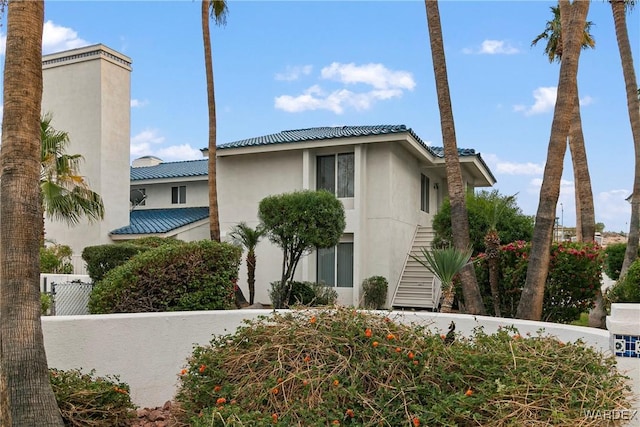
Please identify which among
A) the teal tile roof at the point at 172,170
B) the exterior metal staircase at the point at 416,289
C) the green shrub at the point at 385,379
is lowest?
the exterior metal staircase at the point at 416,289

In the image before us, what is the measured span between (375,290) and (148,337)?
12.1m

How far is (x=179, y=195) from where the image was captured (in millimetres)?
24625

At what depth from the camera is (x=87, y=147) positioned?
20.1 meters

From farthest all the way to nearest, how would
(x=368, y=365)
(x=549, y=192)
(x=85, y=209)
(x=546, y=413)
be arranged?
(x=85, y=209), (x=549, y=192), (x=368, y=365), (x=546, y=413)

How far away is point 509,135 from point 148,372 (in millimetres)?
10226

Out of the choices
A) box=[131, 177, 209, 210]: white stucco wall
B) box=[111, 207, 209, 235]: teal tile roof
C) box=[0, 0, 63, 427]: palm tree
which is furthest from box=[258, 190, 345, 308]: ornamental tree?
box=[131, 177, 209, 210]: white stucco wall

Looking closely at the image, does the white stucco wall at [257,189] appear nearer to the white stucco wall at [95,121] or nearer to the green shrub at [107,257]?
the white stucco wall at [95,121]

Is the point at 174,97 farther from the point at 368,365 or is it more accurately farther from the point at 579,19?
the point at 368,365

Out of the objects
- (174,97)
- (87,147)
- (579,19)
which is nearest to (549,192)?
(579,19)

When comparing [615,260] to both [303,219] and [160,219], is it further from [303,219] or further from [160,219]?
[160,219]

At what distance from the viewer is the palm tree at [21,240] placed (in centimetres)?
413

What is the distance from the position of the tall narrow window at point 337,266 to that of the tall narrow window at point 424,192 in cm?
519

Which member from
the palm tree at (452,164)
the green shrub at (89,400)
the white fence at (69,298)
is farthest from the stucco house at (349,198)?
the green shrub at (89,400)

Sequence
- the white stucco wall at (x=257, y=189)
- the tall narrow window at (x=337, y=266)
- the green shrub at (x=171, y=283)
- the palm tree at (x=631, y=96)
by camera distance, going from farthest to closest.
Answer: the white stucco wall at (x=257, y=189)
the tall narrow window at (x=337, y=266)
the palm tree at (x=631, y=96)
the green shrub at (x=171, y=283)
